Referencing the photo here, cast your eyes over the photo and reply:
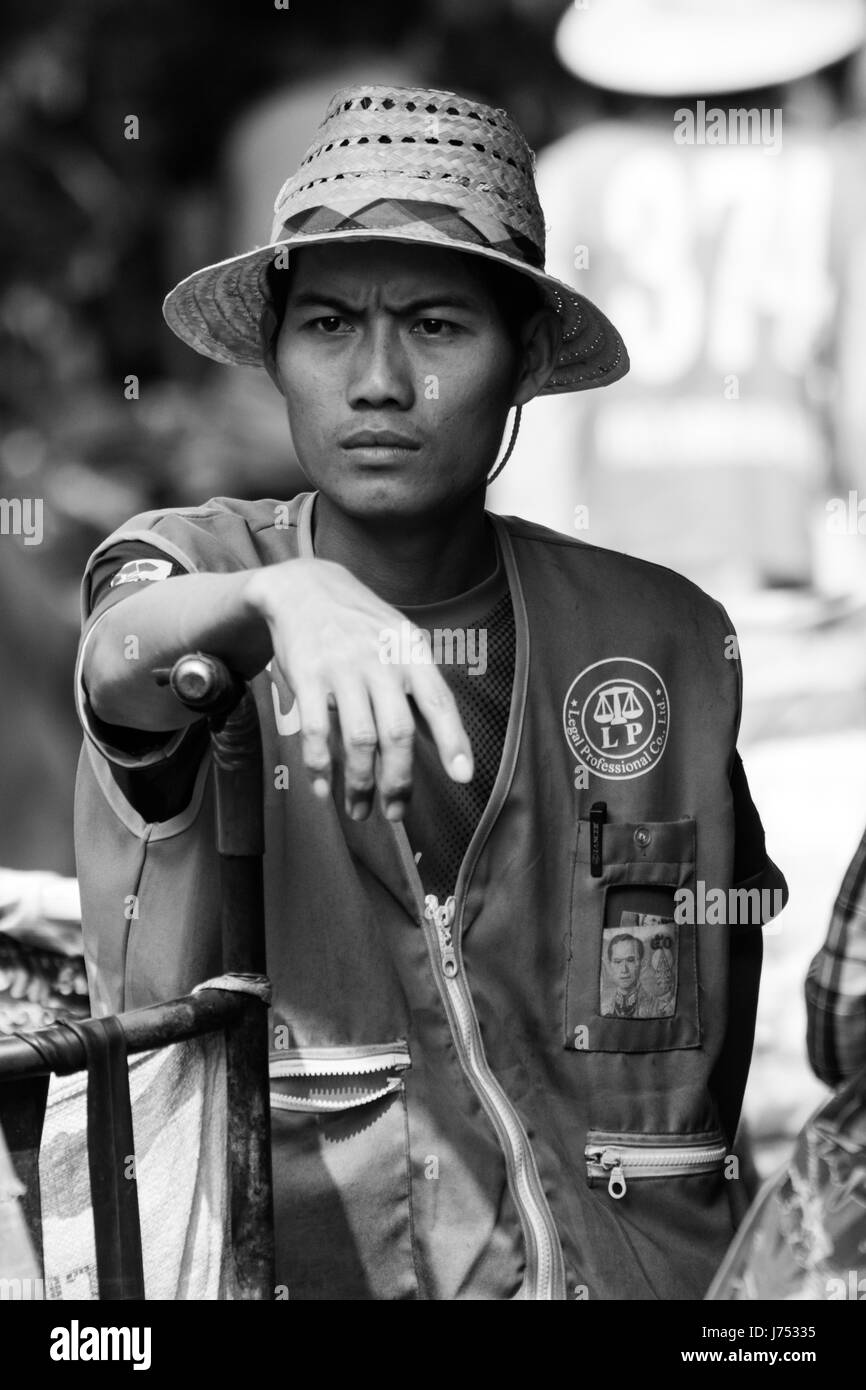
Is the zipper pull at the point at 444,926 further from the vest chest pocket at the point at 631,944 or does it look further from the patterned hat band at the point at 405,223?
the patterned hat band at the point at 405,223

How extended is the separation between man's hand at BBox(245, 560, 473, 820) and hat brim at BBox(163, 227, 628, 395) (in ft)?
1.68

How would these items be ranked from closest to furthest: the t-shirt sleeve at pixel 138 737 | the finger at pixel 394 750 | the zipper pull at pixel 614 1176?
1. the finger at pixel 394 750
2. the t-shirt sleeve at pixel 138 737
3. the zipper pull at pixel 614 1176

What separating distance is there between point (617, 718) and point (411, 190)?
24.7 inches

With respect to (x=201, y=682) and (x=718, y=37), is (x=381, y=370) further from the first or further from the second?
(x=718, y=37)

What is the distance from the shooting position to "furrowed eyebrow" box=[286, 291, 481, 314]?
5.90 ft

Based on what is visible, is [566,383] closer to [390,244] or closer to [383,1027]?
[390,244]

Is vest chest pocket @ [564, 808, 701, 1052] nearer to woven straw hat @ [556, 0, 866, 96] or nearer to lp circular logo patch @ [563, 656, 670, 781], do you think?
lp circular logo patch @ [563, 656, 670, 781]

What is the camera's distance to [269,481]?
2.80 m

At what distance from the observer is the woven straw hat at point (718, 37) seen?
2561 millimetres

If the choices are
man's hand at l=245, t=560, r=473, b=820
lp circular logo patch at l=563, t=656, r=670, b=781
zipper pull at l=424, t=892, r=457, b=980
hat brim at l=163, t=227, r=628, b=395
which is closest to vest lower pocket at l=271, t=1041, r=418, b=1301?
zipper pull at l=424, t=892, r=457, b=980

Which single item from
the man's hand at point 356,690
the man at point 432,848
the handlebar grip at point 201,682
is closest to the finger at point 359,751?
the man's hand at point 356,690

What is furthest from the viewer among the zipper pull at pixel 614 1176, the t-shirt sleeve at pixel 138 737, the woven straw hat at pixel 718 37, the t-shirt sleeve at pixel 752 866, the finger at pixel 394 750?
the woven straw hat at pixel 718 37

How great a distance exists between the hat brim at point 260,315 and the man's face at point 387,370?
0.10 feet
